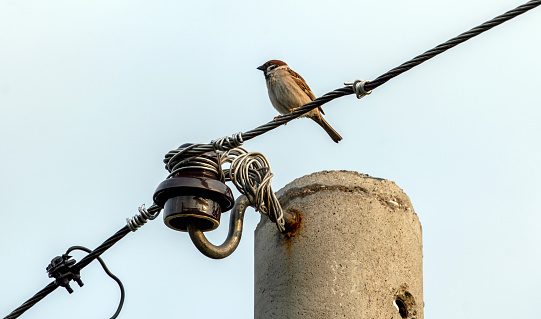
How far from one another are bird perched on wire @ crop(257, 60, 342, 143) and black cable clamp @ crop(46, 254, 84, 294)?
361 centimetres

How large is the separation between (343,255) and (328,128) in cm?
440

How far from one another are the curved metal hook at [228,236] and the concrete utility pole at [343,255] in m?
0.12

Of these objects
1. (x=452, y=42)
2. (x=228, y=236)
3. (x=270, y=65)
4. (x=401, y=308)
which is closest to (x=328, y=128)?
(x=270, y=65)

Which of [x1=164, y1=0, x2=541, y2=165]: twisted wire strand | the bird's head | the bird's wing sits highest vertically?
the bird's head

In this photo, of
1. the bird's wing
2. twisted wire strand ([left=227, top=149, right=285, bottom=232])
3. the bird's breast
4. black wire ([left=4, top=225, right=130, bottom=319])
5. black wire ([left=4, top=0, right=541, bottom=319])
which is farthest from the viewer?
the bird's wing

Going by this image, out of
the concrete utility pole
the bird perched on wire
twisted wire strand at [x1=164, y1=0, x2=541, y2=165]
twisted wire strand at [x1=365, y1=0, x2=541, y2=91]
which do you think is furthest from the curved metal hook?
the bird perched on wire

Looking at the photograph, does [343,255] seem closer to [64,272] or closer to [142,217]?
[142,217]

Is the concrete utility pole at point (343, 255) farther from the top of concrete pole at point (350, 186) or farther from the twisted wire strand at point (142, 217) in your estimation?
the twisted wire strand at point (142, 217)

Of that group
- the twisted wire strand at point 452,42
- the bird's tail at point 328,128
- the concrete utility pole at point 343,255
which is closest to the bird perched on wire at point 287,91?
the bird's tail at point 328,128

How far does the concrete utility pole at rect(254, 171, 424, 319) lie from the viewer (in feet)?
10.6

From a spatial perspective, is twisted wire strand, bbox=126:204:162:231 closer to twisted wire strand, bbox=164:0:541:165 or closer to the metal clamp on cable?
twisted wire strand, bbox=164:0:541:165

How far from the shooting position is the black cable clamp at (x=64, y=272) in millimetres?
3717

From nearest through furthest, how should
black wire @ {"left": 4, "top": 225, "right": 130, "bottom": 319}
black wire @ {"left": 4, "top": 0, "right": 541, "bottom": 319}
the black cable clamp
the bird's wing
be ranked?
black wire @ {"left": 4, "top": 0, "right": 541, "bottom": 319} → black wire @ {"left": 4, "top": 225, "right": 130, "bottom": 319} → the black cable clamp → the bird's wing

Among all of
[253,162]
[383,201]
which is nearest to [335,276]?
[383,201]
